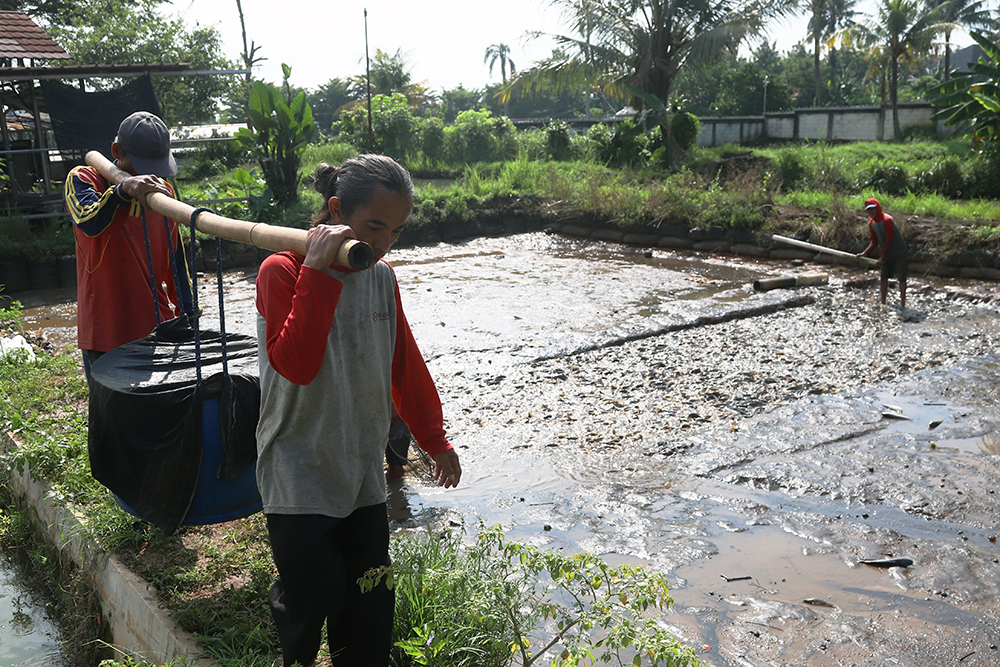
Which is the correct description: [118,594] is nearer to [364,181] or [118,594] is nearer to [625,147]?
[364,181]

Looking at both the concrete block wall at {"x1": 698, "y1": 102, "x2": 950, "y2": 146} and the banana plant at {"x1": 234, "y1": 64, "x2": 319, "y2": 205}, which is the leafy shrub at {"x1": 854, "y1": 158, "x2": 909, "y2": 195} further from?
the banana plant at {"x1": 234, "y1": 64, "x2": 319, "y2": 205}

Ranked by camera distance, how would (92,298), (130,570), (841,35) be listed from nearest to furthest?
(130,570), (92,298), (841,35)

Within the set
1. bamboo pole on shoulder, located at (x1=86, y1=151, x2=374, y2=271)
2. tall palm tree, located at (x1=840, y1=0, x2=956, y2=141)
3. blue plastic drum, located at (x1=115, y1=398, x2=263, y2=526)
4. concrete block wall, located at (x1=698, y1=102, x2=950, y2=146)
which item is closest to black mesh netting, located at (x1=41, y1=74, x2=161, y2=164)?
bamboo pole on shoulder, located at (x1=86, y1=151, x2=374, y2=271)

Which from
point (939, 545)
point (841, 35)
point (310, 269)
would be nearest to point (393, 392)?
point (310, 269)

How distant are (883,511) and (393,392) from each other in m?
3.31

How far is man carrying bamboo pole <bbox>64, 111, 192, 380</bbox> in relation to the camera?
10.3 feet

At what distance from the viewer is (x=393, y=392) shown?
7.59 ft

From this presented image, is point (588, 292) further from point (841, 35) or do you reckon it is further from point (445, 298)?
point (841, 35)

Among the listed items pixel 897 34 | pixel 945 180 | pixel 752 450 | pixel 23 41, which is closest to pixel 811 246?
pixel 945 180

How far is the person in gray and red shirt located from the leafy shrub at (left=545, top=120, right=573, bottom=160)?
21.7 meters

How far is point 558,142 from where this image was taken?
912 inches

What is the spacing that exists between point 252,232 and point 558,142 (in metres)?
21.9

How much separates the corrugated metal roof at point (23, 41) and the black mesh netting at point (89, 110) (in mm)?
2389

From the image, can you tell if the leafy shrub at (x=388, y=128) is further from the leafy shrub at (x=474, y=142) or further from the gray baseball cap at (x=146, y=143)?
the gray baseball cap at (x=146, y=143)
